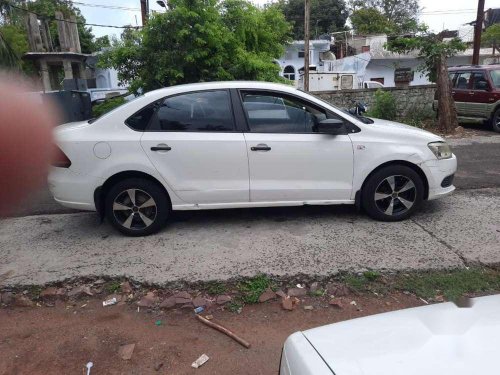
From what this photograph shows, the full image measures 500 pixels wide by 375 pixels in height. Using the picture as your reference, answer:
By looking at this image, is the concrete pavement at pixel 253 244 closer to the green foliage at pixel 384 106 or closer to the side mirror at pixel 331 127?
the side mirror at pixel 331 127

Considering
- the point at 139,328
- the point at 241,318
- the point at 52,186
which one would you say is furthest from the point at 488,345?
the point at 52,186

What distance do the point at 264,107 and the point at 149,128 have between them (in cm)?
124

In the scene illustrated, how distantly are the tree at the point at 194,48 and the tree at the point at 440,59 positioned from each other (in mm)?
3987

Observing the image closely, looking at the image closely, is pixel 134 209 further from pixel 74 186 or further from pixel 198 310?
pixel 198 310

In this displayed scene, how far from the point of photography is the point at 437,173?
460 centimetres

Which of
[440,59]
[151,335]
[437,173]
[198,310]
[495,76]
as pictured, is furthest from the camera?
[495,76]

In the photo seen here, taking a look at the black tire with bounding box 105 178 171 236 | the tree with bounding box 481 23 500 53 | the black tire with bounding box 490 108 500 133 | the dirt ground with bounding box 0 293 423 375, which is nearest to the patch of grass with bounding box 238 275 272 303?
the dirt ground with bounding box 0 293 423 375

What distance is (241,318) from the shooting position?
318cm

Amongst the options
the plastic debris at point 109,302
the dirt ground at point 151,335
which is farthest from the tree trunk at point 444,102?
the plastic debris at point 109,302

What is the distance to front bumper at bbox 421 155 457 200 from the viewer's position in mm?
4562

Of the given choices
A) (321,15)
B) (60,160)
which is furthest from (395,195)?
(321,15)

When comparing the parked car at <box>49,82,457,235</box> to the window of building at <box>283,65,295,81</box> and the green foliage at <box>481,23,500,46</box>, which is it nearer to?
the window of building at <box>283,65,295,81</box>

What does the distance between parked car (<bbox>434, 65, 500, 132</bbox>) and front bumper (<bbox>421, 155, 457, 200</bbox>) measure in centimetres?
773

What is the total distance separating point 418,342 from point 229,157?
3055 mm
